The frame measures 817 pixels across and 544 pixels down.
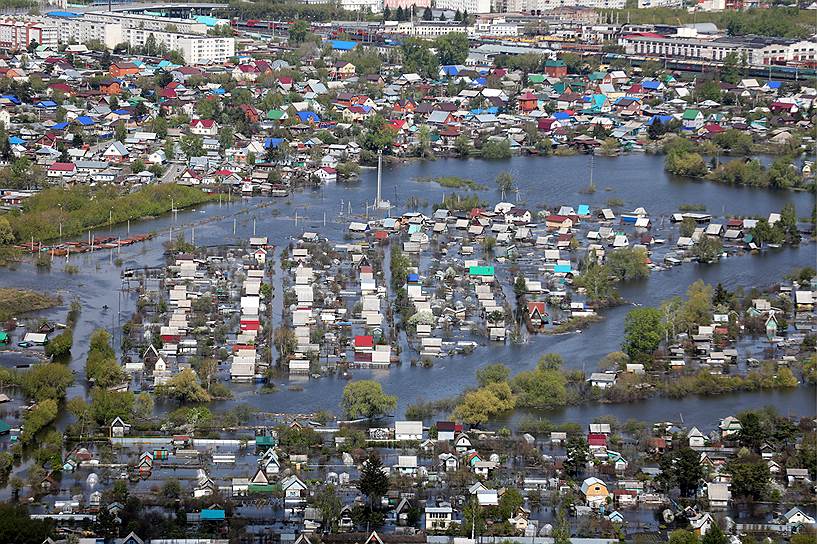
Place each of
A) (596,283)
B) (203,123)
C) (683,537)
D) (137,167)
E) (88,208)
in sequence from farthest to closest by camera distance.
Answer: (203,123)
(137,167)
(88,208)
(596,283)
(683,537)

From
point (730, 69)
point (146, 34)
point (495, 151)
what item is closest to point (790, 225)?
point (495, 151)

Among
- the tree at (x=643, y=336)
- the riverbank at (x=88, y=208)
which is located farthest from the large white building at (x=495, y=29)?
the tree at (x=643, y=336)

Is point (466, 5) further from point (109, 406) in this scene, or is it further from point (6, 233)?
point (109, 406)

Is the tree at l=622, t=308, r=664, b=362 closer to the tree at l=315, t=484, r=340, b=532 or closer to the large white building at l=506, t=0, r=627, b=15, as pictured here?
the tree at l=315, t=484, r=340, b=532

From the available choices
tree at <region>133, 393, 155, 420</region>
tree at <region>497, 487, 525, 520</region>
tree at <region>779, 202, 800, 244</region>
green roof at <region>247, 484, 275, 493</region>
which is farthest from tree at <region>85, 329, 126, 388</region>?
tree at <region>779, 202, 800, 244</region>

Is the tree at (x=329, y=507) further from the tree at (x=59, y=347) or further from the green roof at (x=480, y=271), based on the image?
the green roof at (x=480, y=271)
